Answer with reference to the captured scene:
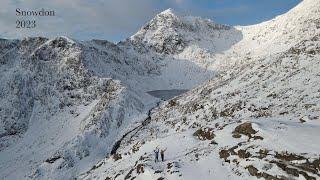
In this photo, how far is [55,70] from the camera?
120 meters

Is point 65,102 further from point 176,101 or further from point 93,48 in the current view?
point 176,101

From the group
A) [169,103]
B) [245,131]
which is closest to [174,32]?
[169,103]

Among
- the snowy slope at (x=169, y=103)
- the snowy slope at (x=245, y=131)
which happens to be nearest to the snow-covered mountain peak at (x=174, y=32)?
the snowy slope at (x=169, y=103)

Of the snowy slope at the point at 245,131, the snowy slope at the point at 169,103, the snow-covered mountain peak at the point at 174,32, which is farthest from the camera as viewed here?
the snow-covered mountain peak at the point at 174,32

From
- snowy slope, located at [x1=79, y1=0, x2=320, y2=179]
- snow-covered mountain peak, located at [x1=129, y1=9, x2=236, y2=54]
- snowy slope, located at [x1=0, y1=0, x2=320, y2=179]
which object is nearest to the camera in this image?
snowy slope, located at [x1=79, y1=0, x2=320, y2=179]

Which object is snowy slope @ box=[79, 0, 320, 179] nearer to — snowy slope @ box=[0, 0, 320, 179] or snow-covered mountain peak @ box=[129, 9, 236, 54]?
snowy slope @ box=[0, 0, 320, 179]

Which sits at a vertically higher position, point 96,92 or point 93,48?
point 93,48

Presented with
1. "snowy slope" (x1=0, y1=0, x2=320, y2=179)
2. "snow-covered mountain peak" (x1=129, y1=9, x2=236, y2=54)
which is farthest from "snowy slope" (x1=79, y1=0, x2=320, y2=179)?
"snow-covered mountain peak" (x1=129, y1=9, x2=236, y2=54)

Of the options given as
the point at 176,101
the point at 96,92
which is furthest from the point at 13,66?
the point at 176,101

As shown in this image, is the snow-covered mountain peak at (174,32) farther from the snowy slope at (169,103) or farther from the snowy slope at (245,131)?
the snowy slope at (245,131)

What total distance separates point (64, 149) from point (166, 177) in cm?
5736

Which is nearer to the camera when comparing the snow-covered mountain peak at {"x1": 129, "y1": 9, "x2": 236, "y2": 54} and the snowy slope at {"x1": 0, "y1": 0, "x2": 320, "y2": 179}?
the snowy slope at {"x1": 0, "y1": 0, "x2": 320, "y2": 179}

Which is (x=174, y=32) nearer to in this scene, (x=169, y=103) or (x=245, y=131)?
(x=169, y=103)

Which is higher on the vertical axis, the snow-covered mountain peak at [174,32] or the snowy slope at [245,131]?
the snow-covered mountain peak at [174,32]
